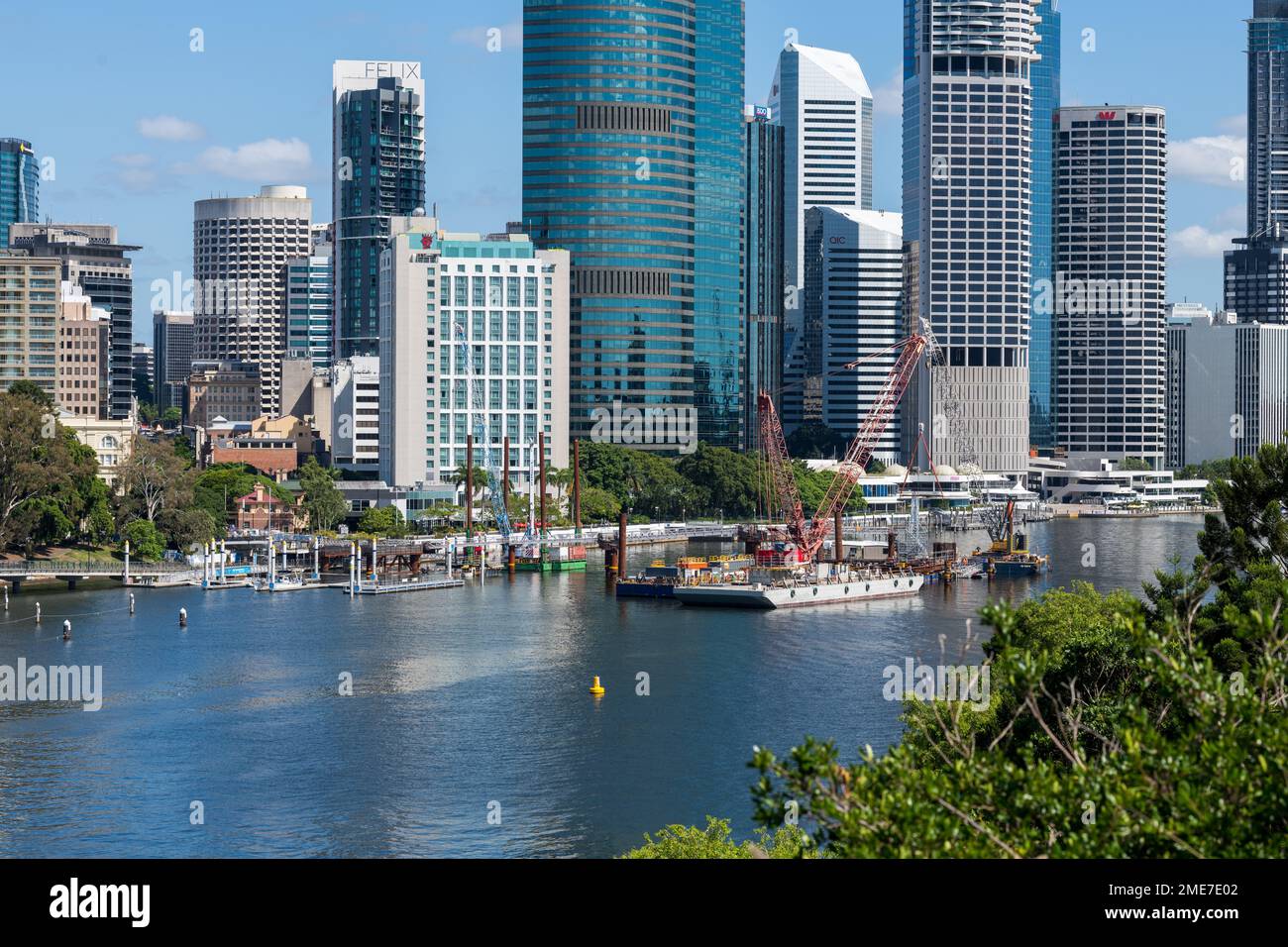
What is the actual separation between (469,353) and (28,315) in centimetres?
5095

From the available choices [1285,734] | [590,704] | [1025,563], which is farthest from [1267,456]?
[1025,563]

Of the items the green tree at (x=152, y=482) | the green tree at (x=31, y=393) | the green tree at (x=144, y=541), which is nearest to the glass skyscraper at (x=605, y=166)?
the green tree at (x=31, y=393)

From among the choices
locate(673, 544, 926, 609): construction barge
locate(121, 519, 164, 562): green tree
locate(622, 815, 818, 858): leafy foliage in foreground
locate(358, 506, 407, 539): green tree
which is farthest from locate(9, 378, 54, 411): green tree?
locate(622, 815, 818, 858): leafy foliage in foreground

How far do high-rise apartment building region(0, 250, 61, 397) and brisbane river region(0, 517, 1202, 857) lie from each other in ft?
269

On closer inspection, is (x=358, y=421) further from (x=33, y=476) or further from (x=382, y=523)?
(x=33, y=476)

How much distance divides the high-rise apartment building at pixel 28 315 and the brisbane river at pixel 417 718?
8199 cm

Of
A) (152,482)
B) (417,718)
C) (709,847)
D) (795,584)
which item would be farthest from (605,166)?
(709,847)

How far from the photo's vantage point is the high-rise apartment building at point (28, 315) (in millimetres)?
182250

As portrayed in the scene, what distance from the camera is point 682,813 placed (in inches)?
1924

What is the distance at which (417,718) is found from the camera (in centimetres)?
6391
